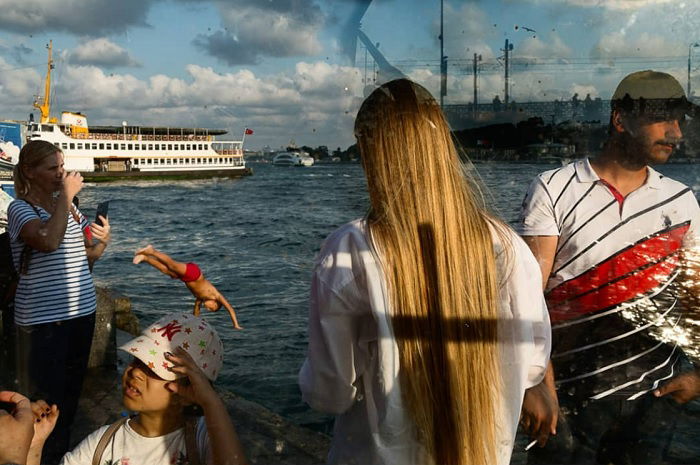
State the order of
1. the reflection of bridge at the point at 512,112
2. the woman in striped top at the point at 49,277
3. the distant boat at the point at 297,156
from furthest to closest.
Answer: the distant boat at the point at 297,156
the woman in striped top at the point at 49,277
the reflection of bridge at the point at 512,112

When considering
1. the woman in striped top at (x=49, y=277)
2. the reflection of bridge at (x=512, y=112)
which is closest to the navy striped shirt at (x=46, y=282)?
the woman in striped top at (x=49, y=277)

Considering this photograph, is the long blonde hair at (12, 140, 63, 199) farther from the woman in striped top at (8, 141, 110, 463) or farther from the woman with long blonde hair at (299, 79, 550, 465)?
the woman with long blonde hair at (299, 79, 550, 465)

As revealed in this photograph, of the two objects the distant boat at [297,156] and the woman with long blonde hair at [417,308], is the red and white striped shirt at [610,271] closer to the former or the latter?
the woman with long blonde hair at [417,308]

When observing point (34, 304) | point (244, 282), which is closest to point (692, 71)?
point (34, 304)

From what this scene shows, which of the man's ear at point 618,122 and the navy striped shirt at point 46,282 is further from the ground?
the man's ear at point 618,122

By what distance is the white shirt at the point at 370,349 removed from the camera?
1.33 m

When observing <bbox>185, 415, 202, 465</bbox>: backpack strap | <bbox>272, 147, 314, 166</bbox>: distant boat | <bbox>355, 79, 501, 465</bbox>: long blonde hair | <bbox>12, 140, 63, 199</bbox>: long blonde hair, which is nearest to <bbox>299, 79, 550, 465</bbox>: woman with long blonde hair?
<bbox>355, 79, 501, 465</bbox>: long blonde hair

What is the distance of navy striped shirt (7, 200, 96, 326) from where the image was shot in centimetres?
243

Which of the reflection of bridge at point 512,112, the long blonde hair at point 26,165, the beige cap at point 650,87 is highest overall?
the beige cap at point 650,87

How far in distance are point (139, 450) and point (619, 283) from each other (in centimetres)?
142

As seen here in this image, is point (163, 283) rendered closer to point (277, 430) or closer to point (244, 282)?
point (244, 282)

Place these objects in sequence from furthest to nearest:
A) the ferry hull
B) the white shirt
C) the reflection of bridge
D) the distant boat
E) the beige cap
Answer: the ferry hull, the distant boat, the reflection of bridge, the beige cap, the white shirt

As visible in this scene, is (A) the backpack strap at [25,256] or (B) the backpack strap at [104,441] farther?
(A) the backpack strap at [25,256]

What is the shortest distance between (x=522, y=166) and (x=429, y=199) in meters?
0.65
